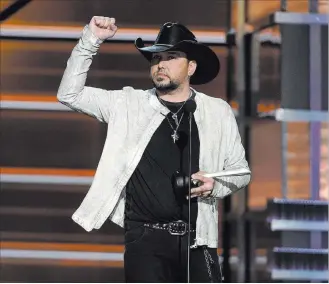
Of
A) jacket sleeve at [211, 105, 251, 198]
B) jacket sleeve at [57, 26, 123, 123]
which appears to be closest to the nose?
jacket sleeve at [57, 26, 123, 123]

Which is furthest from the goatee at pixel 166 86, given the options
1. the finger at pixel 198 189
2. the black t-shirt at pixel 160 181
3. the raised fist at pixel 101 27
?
the finger at pixel 198 189

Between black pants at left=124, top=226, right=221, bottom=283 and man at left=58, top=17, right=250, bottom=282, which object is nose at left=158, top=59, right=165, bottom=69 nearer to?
man at left=58, top=17, right=250, bottom=282

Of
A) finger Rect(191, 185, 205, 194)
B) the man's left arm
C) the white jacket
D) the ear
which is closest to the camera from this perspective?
finger Rect(191, 185, 205, 194)

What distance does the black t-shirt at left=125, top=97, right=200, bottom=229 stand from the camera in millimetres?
3852

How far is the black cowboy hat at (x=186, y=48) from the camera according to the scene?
13.1 ft

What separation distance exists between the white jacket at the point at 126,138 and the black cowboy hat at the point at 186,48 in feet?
0.49

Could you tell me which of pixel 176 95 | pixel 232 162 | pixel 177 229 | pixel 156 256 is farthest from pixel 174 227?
pixel 176 95

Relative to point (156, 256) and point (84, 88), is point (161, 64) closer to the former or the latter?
point (84, 88)

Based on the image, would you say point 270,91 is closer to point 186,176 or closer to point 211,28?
point 211,28

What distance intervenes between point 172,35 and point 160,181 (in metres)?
0.59

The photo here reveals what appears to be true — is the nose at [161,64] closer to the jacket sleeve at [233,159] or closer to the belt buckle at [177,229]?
the jacket sleeve at [233,159]

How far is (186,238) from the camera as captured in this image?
12.7 feet

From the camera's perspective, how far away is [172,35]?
4035mm

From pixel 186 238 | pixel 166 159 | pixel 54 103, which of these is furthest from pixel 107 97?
pixel 54 103
